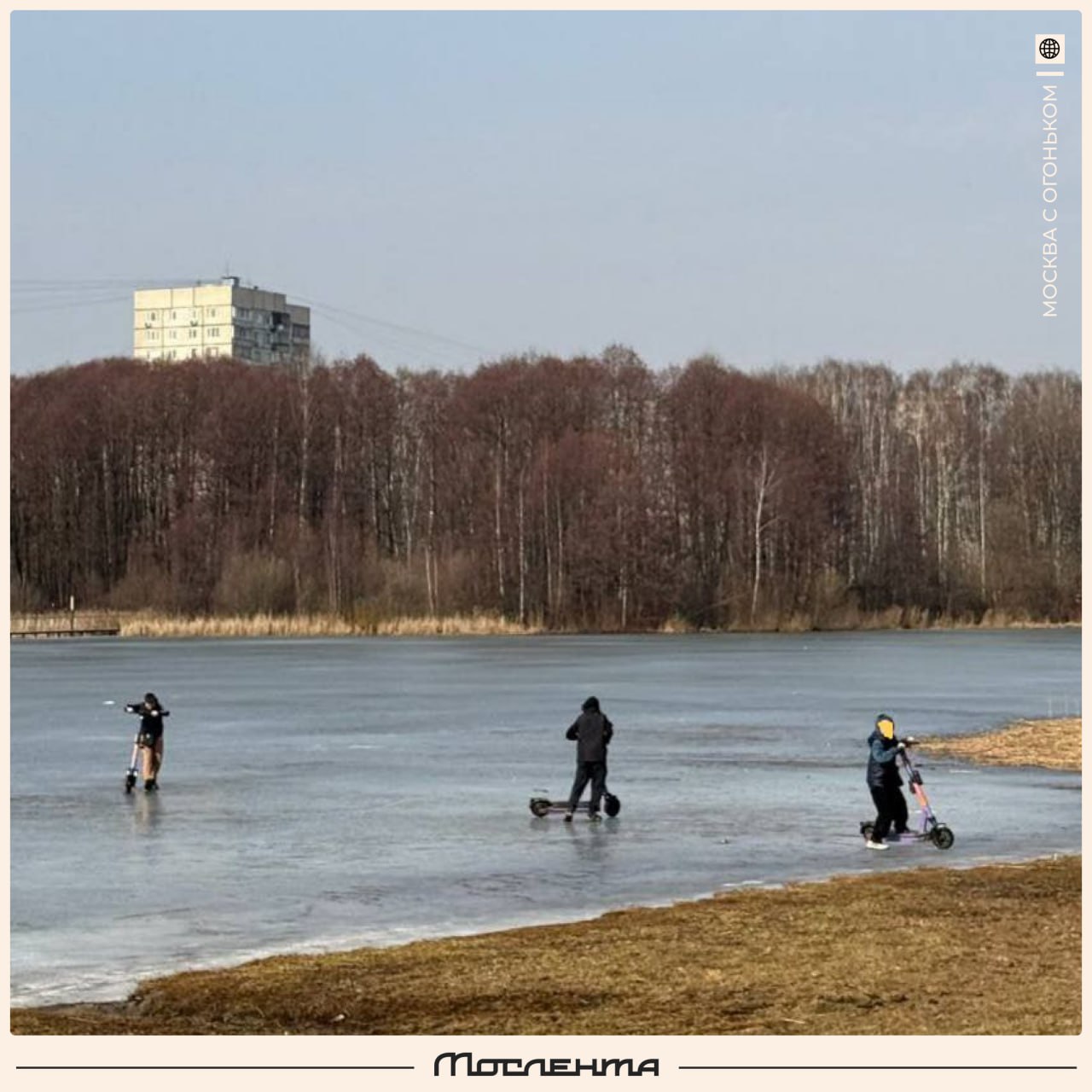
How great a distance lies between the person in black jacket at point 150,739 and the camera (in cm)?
2261

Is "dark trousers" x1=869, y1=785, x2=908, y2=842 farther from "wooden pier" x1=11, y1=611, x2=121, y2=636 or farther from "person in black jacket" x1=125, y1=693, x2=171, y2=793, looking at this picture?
"wooden pier" x1=11, y1=611, x2=121, y2=636

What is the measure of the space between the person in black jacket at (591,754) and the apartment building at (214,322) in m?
153

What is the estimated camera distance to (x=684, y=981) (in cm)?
1197

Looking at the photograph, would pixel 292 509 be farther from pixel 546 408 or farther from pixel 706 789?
pixel 706 789

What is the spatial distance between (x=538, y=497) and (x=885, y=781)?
67566 millimetres

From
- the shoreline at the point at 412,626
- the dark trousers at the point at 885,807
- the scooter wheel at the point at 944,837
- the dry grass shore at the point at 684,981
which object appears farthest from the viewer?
the shoreline at the point at 412,626

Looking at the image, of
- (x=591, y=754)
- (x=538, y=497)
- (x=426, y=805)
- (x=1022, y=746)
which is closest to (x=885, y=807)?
(x=591, y=754)

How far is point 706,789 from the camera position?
2325 cm

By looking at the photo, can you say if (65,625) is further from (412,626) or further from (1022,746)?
(1022,746)

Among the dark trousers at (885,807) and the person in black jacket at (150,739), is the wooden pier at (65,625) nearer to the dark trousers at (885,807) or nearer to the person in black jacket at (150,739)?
the person in black jacket at (150,739)

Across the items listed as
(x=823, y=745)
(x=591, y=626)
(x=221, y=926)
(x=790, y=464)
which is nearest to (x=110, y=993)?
(x=221, y=926)

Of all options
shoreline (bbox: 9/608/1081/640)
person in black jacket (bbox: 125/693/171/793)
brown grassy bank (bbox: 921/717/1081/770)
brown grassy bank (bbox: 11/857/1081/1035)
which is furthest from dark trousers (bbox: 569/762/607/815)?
shoreline (bbox: 9/608/1081/640)

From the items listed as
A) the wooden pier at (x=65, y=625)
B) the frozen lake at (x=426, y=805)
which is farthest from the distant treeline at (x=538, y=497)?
the frozen lake at (x=426, y=805)
